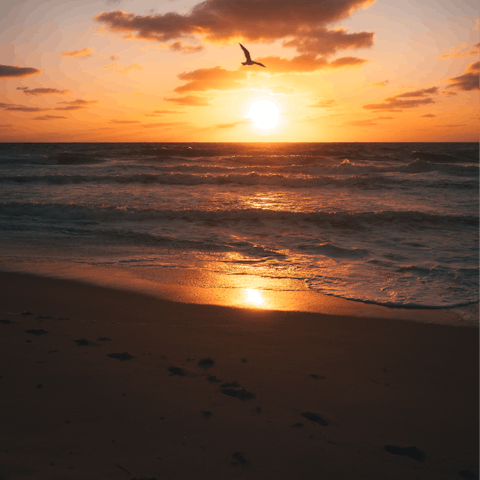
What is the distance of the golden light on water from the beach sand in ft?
1.86

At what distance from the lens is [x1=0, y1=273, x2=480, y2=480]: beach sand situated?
2547 millimetres

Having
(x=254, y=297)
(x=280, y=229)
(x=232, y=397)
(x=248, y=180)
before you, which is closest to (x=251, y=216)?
(x=280, y=229)

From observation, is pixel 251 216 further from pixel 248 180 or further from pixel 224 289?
pixel 248 180

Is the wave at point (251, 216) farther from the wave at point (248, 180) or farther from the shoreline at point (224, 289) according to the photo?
the wave at point (248, 180)

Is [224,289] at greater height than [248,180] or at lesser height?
lesser

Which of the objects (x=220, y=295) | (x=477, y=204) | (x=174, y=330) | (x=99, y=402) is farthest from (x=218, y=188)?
(x=99, y=402)

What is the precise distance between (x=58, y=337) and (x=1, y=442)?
1.74 m

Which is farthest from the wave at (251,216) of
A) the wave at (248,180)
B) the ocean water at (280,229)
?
the wave at (248,180)

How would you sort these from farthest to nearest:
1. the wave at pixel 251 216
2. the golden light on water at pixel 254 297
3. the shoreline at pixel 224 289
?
the wave at pixel 251 216, the golden light on water at pixel 254 297, the shoreline at pixel 224 289

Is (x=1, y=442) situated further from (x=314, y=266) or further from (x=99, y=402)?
(x=314, y=266)

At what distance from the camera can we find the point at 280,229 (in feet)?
37.1

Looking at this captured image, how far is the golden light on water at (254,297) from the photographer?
18.8ft

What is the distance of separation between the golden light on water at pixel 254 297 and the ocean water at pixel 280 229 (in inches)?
35.7

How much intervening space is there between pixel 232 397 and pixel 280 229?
8.34 metres
